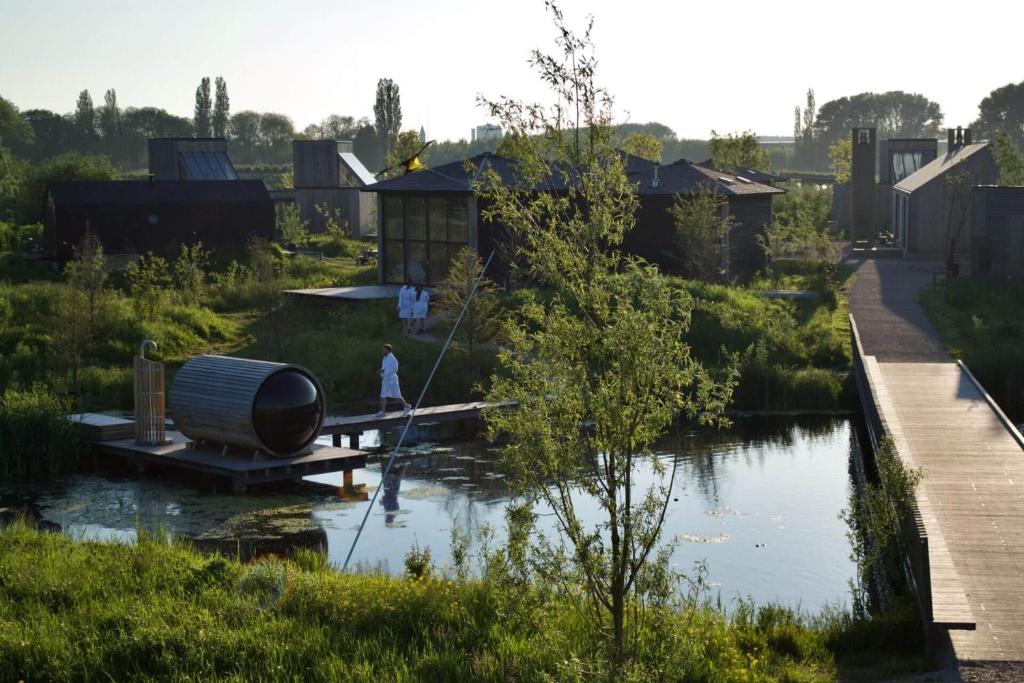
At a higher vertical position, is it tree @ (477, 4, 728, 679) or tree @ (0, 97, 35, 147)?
tree @ (0, 97, 35, 147)

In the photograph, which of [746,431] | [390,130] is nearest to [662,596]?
[746,431]

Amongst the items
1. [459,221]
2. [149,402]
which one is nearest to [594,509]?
[149,402]

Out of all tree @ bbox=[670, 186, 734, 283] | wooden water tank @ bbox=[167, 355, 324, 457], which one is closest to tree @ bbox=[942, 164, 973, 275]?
tree @ bbox=[670, 186, 734, 283]

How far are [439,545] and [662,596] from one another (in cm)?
744

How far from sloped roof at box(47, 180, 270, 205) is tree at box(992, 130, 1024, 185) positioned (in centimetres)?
2520

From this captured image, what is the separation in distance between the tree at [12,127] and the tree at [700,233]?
328ft

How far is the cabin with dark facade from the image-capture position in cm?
3575

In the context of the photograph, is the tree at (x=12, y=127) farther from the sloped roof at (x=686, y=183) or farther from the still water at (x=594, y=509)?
the still water at (x=594, y=509)

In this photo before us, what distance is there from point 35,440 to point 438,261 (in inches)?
682

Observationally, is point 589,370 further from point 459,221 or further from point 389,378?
point 459,221

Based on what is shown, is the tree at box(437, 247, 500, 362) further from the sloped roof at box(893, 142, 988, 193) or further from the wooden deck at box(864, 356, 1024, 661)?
the sloped roof at box(893, 142, 988, 193)

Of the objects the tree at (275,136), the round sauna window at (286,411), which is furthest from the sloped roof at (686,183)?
the tree at (275,136)

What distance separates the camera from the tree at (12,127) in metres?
123

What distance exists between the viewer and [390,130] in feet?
350
